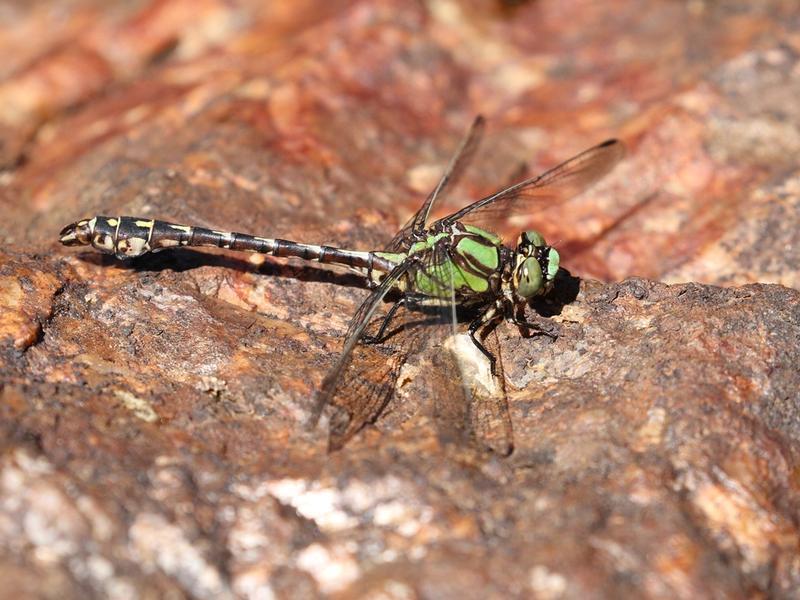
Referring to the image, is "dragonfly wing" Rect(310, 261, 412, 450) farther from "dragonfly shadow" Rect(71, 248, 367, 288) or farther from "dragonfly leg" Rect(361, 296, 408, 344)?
"dragonfly shadow" Rect(71, 248, 367, 288)

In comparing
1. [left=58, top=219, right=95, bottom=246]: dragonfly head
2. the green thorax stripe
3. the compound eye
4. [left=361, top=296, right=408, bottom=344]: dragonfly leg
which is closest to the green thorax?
the green thorax stripe

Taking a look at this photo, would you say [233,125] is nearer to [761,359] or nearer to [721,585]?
[761,359]

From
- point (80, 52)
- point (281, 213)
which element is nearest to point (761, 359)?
point (281, 213)

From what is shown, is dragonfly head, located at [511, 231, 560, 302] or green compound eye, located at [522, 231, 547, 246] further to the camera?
green compound eye, located at [522, 231, 547, 246]

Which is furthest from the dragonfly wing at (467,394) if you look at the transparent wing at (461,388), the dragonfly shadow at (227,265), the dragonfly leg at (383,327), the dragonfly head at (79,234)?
the dragonfly head at (79,234)

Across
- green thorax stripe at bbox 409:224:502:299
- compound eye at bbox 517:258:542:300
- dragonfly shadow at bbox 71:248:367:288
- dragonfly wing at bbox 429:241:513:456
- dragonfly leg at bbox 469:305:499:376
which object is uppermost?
dragonfly shadow at bbox 71:248:367:288

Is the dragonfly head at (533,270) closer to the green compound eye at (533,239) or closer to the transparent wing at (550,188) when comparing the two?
the green compound eye at (533,239)

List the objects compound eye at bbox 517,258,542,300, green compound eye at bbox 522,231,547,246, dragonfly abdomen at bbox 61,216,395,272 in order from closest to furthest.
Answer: compound eye at bbox 517,258,542,300 < dragonfly abdomen at bbox 61,216,395,272 < green compound eye at bbox 522,231,547,246

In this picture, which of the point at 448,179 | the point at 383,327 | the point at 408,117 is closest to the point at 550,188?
the point at 448,179
